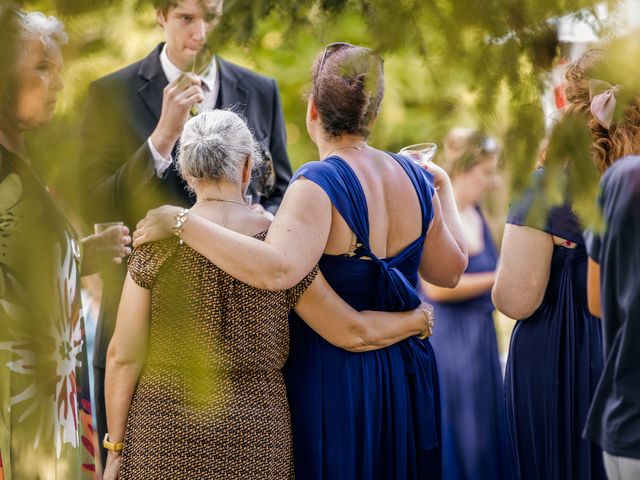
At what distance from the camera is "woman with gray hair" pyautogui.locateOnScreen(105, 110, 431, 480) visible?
2.88 metres

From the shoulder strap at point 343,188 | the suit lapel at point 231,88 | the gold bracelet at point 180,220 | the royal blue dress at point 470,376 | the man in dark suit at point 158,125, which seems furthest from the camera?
the royal blue dress at point 470,376

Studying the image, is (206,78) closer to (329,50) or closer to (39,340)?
(329,50)

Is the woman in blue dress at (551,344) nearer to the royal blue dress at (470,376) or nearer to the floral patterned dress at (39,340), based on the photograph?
the royal blue dress at (470,376)

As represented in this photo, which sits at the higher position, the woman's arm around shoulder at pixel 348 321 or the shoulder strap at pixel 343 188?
the shoulder strap at pixel 343 188

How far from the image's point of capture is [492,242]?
4.86 meters

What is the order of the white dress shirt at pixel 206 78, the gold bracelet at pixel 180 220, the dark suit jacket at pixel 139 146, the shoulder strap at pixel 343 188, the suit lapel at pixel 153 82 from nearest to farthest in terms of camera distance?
the dark suit jacket at pixel 139 146
the gold bracelet at pixel 180 220
the shoulder strap at pixel 343 188
the suit lapel at pixel 153 82
the white dress shirt at pixel 206 78

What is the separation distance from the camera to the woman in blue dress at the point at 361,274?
9.80 feet

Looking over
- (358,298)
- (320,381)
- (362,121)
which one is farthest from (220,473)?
(362,121)

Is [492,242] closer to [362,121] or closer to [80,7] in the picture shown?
[362,121]

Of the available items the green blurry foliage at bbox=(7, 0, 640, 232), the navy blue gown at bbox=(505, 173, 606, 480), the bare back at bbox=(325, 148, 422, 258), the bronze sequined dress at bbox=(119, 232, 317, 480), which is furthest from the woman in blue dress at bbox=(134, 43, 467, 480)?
the green blurry foliage at bbox=(7, 0, 640, 232)

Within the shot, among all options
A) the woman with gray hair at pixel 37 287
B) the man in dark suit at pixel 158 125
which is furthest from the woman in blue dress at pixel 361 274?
the woman with gray hair at pixel 37 287

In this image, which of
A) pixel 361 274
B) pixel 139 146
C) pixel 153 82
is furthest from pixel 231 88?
pixel 139 146

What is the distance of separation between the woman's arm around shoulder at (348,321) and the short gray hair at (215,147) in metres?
0.46

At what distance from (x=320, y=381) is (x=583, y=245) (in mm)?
1051
